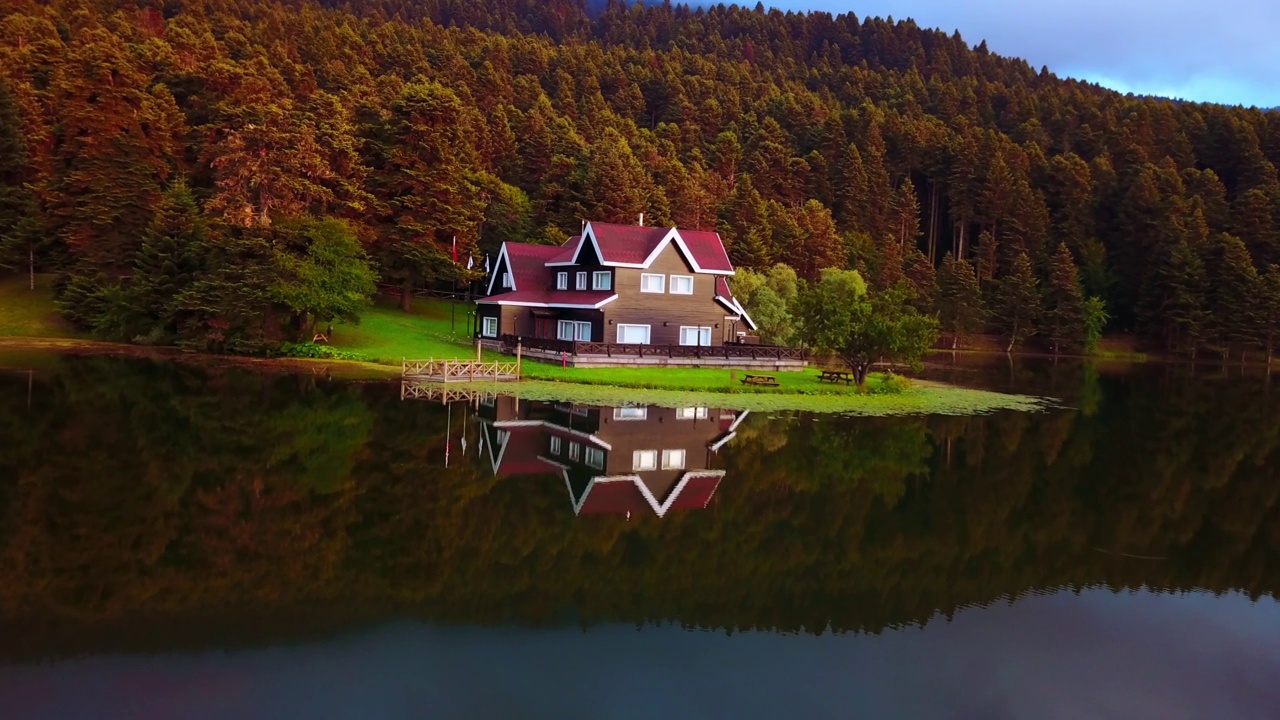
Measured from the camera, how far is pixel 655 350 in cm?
4481

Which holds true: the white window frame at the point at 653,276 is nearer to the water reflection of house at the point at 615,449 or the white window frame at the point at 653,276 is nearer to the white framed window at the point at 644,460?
the water reflection of house at the point at 615,449

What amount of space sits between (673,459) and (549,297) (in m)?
30.5

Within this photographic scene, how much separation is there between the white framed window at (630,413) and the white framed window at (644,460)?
19.6 ft

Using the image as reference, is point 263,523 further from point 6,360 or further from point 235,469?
point 6,360

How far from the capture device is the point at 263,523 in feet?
47.3

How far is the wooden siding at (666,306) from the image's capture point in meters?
46.7

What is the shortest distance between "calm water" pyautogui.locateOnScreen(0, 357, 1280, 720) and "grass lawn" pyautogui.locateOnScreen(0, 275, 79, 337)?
29.4 m

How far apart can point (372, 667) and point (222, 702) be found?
1551 mm

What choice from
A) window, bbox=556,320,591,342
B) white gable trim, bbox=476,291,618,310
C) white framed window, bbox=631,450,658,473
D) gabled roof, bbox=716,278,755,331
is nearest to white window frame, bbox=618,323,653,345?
white gable trim, bbox=476,291,618,310

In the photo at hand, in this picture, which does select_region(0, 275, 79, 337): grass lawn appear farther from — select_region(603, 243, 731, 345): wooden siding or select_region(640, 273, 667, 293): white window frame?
select_region(640, 273, 667, 293): white window frame

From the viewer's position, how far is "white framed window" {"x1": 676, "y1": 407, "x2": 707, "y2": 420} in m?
29.4

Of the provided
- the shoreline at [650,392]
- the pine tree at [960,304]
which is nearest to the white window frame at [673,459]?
the shoreline at [650,392]

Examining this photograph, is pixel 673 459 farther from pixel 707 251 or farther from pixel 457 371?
pixel 707 251

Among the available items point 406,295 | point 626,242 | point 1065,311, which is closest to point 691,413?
point 626,242
